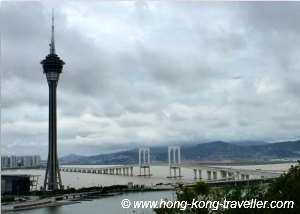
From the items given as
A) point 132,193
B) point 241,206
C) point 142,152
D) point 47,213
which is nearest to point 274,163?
point 142,152

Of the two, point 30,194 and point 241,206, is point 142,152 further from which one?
point 241,206

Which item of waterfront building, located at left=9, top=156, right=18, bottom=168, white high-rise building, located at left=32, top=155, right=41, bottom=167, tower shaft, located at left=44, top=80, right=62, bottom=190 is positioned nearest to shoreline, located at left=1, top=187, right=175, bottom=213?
tower shaft, located at left=44, top=80, right=62, bottom=190

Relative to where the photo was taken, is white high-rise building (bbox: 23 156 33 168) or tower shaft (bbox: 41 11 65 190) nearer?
tower shaft (bbox: 41 11 65 190)

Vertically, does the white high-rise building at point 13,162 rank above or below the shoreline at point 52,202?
above

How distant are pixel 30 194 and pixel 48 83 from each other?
11.4 metres

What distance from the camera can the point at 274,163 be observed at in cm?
6962

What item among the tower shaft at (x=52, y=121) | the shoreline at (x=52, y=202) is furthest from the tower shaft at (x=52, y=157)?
the shoreline at (x=52, y=202)

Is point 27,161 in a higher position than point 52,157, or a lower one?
higher

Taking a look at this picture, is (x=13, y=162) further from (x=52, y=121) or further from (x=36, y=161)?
(x=52, y=121)

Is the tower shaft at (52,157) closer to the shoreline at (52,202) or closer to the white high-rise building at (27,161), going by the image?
the shoreline at (52,202)

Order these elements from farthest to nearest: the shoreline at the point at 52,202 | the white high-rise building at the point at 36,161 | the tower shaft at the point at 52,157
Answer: the white high-rise building at the point at 36,161 → the tower shaft at the point at 52,157 → the shoreline at the point at 52,202

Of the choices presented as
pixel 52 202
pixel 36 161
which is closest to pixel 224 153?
pixel 36 161

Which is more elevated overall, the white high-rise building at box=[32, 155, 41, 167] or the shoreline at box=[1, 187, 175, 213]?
the white high-rise building at box=[32, 155, 41, 167]

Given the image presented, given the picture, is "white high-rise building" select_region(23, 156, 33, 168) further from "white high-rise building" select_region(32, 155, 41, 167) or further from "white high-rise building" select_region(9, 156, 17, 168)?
"white high-rise building" select_region(9, 156, 17, 168)
